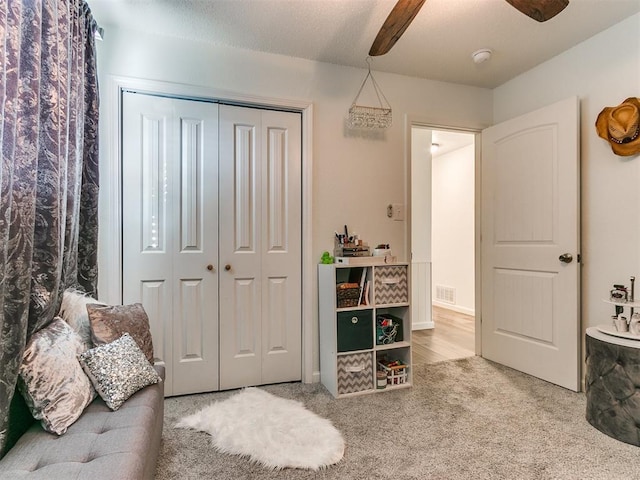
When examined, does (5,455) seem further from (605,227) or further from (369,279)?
(605,227)

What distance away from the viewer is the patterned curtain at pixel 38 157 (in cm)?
116

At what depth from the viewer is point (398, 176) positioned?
2965mm

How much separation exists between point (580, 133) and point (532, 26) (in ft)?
2.69

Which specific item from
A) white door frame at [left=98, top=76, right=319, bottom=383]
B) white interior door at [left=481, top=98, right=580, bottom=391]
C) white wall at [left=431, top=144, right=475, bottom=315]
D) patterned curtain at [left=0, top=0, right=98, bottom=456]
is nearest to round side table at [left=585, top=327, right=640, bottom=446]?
white interior door at [left=481, top=98, right=580, bottom=391]

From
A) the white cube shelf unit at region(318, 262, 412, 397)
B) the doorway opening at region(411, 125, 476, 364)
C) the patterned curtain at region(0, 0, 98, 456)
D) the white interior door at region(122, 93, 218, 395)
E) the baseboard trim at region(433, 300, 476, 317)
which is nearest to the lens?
the patterned curtain at region(0, 0, 98, 456)

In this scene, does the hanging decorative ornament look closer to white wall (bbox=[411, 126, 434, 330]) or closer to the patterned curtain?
the patterned curtain

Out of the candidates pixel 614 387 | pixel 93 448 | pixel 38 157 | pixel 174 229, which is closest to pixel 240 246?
pixel 174 229

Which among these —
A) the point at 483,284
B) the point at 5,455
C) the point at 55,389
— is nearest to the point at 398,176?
the point at 483,284

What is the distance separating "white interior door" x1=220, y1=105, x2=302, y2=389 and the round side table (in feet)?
6.08

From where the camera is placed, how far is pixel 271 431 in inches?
76.3

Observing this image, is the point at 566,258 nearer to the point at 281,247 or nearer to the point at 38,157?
the point at 281,247

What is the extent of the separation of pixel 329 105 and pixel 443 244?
3.73 meters

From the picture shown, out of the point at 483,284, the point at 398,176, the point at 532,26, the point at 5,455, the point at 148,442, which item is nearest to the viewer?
the point at 5,455

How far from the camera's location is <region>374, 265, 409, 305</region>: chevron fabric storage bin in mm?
2580
